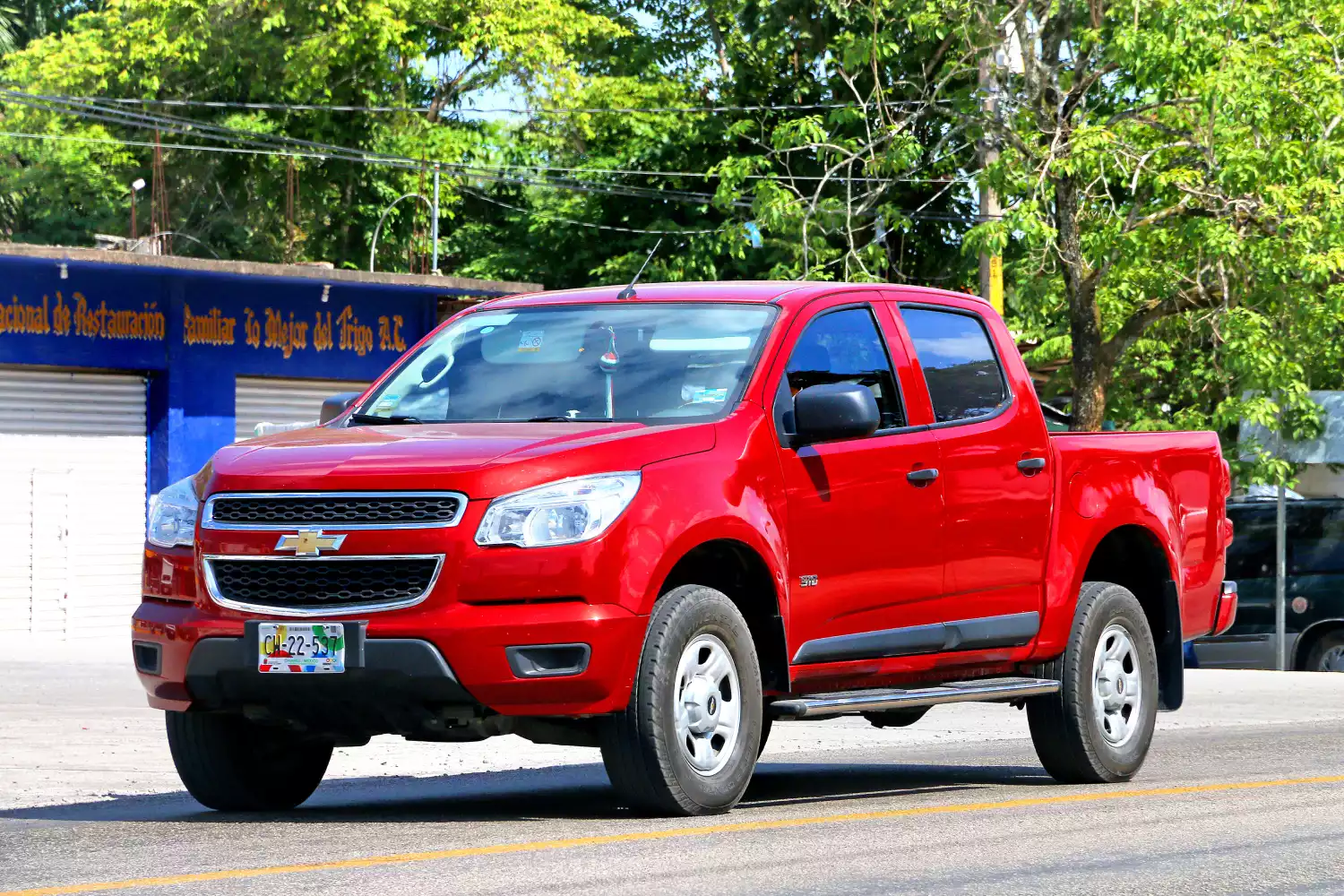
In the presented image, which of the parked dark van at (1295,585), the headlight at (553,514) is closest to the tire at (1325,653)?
the parked dark van at (1295,585)

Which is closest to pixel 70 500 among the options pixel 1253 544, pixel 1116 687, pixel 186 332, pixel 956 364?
pixel 186 332

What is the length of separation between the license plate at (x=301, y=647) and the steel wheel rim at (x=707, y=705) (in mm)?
1109

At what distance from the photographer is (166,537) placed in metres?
7.79

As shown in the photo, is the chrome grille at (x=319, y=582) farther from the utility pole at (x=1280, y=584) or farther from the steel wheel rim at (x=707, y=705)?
the utility pole at (x=1280, y=584)

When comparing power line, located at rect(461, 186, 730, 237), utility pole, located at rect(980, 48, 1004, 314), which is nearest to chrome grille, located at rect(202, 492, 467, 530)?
utility pole, located at rect(980, 48, 1004, 314)

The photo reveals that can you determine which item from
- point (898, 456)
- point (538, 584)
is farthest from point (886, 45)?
point (538, 584)

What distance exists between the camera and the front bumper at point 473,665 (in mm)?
7059

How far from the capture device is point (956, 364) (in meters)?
9.22

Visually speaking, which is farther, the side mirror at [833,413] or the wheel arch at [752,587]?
the side mirror at [833,413]

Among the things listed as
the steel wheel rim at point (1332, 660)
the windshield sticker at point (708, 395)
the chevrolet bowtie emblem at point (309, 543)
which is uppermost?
the windshield sticker at point (708, 395)

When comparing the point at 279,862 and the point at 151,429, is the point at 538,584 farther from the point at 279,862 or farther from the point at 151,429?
the point at 151,429

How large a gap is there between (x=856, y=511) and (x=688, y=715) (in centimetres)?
120

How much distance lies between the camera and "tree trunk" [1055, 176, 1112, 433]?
23078 millimetres

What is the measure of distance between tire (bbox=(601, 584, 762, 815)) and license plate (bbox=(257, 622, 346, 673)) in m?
0.91
